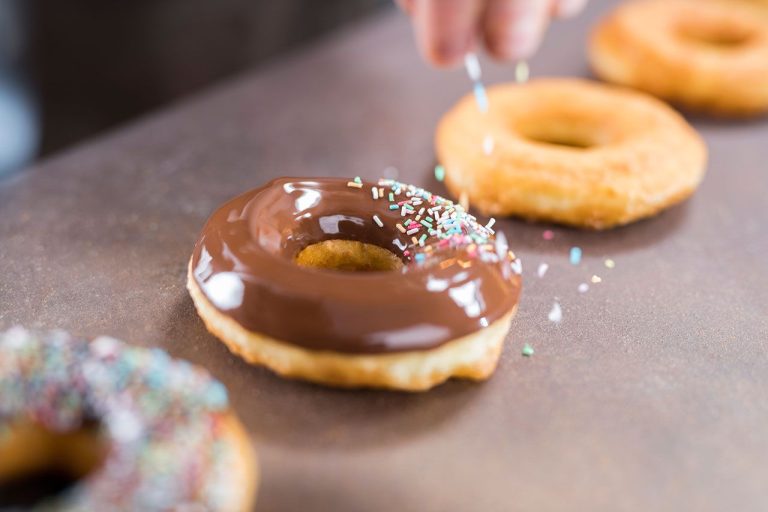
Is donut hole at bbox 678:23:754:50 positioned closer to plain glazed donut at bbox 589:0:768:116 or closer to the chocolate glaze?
plain glazed donut at bbox 589:0:768:116

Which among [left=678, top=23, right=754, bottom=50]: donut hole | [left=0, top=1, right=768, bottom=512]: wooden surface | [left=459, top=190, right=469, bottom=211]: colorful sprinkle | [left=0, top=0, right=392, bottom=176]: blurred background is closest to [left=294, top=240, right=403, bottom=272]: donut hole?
[left=0, top=1, right=768, bottom=512]: wooden surface

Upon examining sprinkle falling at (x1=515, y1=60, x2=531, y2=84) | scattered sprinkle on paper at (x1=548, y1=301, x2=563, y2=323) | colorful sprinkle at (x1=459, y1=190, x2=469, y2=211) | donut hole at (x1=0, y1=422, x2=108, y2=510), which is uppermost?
donut hole at (x1=0, y1=422, x2=108, y2=510)

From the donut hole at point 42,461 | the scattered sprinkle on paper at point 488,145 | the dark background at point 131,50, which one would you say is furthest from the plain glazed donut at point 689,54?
the donut hole at point 42,461

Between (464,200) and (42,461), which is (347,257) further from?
(42,461)

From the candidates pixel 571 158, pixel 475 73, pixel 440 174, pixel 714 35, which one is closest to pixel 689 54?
pixel 714 35

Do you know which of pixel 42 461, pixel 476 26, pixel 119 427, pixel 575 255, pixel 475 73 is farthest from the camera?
pixel 475 73

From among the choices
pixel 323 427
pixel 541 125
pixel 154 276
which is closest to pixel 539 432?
pixel 323 427

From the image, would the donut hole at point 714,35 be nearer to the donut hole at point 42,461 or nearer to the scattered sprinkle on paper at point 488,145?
the scattered sprinkle on paper at point 488,145
